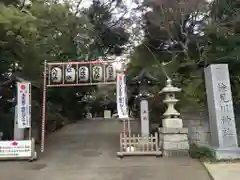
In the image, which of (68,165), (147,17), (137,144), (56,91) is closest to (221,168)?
(137,144)

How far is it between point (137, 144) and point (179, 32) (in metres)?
5.82

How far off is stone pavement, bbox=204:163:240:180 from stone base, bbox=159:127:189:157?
1.27 metres

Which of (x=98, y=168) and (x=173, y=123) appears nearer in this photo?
(x=98, y=168)

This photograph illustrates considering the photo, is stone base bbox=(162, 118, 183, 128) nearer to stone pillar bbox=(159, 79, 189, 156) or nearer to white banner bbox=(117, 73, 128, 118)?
stone pillar bbox=(159, 79, 189, 156)

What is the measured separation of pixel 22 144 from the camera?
886 cm

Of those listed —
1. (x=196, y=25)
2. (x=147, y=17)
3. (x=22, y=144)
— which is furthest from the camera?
(x=147, y=17)

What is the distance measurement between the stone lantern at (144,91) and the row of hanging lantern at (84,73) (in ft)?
5.79

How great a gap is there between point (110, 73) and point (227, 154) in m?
4.61

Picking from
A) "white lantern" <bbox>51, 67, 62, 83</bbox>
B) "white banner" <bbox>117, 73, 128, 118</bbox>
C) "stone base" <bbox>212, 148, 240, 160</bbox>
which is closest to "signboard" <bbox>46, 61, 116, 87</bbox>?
"white lantern" <bbox>51, 67, 62, 83</bbox>

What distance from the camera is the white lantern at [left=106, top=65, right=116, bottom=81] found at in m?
9.95

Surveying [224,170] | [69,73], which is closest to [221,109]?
[224,170]

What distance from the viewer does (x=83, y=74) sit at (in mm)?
9922

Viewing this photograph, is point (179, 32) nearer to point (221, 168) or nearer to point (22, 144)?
point (221, 168)

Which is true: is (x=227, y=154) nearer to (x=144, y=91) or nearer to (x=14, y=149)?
(x=144, y=91)
